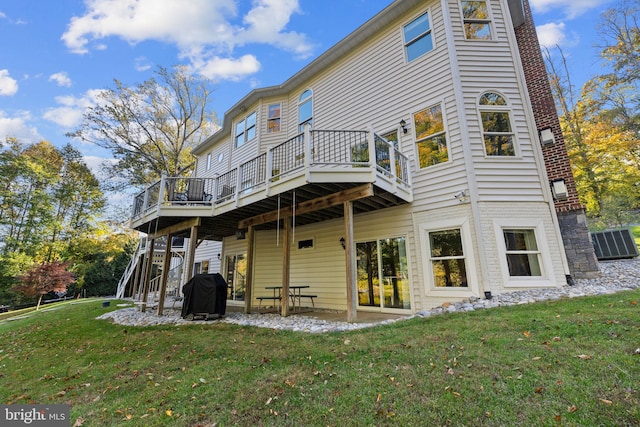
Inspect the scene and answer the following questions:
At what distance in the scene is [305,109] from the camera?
11.0m

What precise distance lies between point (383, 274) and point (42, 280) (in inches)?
761

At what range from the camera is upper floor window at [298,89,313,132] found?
10.7 m

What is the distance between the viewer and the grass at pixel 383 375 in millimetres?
2305

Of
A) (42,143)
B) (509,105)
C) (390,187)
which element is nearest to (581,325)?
(390,187)

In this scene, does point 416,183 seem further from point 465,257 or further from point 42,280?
point 42,280

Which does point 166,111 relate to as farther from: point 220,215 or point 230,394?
point 230,394

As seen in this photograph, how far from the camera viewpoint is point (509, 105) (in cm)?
706

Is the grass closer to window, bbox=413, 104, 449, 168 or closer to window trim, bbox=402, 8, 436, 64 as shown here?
window, bbox=413, 104, 449, 168

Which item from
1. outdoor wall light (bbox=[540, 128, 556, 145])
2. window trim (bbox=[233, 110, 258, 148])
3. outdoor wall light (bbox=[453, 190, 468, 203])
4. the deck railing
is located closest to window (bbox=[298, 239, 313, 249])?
the deck railing

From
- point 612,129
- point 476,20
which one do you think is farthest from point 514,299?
point 612,129

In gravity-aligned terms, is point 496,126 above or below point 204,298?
above

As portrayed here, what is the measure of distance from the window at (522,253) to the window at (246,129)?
10270 mm

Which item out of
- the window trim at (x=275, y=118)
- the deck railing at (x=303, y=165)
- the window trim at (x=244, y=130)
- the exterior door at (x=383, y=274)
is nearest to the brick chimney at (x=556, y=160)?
the deck railing at (x=303, y=165)

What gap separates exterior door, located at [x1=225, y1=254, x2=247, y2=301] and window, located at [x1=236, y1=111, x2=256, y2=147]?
531 cm
